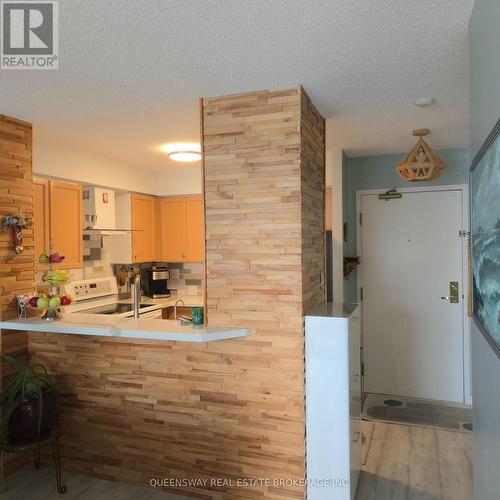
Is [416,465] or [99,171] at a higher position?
[99,171]

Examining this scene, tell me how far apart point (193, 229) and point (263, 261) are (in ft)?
8.67

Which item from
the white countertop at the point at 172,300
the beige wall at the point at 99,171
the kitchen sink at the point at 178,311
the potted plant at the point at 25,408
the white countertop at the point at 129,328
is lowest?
the potted plant at the point at 25,408

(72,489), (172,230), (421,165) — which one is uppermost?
(421,165)

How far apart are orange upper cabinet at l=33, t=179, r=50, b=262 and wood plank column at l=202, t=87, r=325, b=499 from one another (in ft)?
5.24

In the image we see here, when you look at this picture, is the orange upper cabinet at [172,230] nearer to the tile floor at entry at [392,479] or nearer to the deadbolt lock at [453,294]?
the tile floor at entry at [392,479]

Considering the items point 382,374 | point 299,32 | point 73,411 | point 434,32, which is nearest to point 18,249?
point 73,411

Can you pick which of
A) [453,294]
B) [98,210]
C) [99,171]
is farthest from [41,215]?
[453,294]

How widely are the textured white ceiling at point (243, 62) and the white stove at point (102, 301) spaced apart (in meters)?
1.66

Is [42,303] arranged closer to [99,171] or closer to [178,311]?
[99,171]

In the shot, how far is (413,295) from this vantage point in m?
4.26

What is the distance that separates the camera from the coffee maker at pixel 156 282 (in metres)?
5.27

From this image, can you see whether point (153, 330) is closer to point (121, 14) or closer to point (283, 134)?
point (283, 134)

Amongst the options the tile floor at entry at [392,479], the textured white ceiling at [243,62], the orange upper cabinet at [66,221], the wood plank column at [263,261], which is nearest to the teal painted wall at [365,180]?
the textured white ceiling at [243,62]

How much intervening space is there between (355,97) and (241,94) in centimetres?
72
